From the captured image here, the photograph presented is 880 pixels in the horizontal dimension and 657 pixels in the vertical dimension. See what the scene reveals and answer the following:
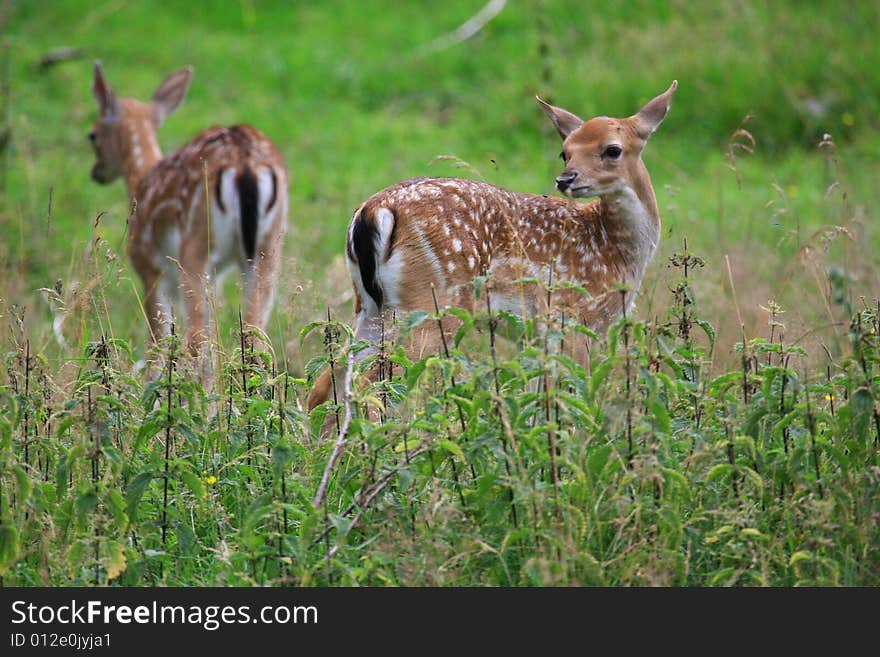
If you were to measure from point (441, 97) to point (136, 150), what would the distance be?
415 cm

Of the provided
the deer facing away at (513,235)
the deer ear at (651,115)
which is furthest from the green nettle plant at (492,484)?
the deer ear at (651,115)

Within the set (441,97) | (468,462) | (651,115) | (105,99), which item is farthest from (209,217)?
(441,97)

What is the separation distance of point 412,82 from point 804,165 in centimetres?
380

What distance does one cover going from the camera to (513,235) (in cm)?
512

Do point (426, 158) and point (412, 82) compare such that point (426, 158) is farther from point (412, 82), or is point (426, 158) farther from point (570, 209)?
point (570, 209)

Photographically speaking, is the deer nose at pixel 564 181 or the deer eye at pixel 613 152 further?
the deer eye at pixel 613 152

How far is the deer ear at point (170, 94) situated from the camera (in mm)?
8914

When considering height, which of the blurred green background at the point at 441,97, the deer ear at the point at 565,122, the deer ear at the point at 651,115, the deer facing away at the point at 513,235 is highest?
the blurred green background at the point at 441,97

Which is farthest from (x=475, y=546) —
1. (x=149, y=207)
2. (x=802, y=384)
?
(x=149, y=207)

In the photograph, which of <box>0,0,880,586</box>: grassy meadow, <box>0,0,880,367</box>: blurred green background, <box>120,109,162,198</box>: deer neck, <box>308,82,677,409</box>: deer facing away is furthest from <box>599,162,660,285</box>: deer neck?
<box>120,109,162,198</box>: deer neck

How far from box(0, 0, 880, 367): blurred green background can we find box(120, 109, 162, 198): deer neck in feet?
1.78

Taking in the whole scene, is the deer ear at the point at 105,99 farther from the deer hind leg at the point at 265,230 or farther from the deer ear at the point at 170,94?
the deer hind leg at the point at 265,230

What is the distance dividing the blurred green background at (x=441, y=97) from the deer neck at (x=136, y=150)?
54 centimetres

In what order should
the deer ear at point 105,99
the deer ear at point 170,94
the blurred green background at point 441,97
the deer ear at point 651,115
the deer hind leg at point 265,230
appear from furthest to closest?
the blurred green background at point 441,97
the deer ear at point 170,94
the deer ear at point 105,99
the deer hind leg at point 265,230
the deer ear at point 651,115
